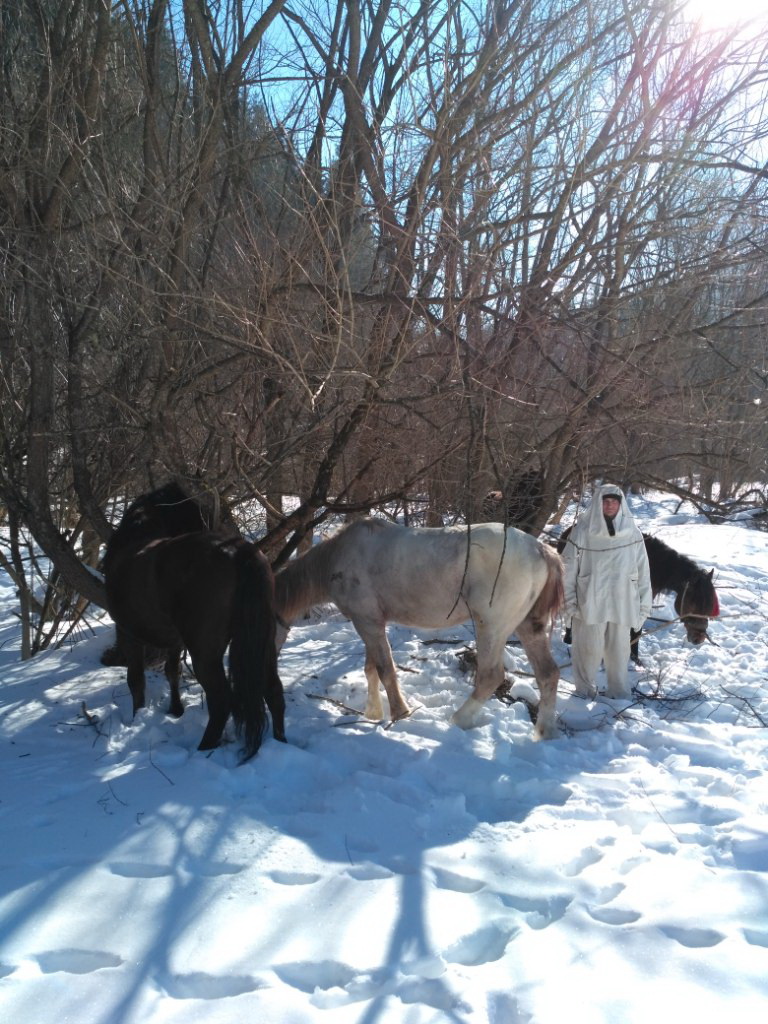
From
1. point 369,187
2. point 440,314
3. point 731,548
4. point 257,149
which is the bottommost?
point 731,548

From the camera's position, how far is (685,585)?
8547mm

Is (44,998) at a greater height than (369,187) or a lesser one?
lesser

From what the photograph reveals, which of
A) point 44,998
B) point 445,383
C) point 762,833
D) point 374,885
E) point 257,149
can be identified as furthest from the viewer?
point 257,149

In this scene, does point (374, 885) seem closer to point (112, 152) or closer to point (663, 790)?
point (663, 790)

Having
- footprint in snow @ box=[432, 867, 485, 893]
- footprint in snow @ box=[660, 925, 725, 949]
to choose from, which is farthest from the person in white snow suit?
footprint in snow @ box=[660, 925, 725, 949]

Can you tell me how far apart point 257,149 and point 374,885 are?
5535 millimetres

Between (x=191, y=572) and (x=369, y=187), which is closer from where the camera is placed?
(x=191, y=572)

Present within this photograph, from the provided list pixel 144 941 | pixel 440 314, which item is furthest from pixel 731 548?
pixel 144 941

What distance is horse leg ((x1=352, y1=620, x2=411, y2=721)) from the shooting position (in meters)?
5.52

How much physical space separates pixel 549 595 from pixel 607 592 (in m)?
1.44

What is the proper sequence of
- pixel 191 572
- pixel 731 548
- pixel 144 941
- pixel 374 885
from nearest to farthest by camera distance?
pixel 144 941
pixel 374 885
pixel 191 572
pixel 731 548

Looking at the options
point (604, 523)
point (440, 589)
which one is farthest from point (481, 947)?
point (604, 523)

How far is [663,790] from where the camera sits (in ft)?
14.0

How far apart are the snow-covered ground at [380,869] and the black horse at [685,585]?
9.05ft
